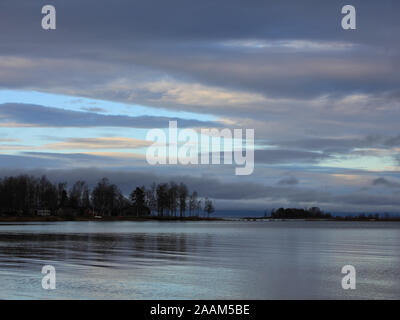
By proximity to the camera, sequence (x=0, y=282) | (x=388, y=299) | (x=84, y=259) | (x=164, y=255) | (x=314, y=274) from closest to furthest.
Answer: (x=388, y=299) < (x=0, y=282) < (x=314, y=274) < (x=84, y=259) < (x=164, y=255)

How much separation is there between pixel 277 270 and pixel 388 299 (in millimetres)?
11817

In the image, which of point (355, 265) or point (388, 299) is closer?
point (388, 299)

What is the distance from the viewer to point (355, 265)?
42.3m

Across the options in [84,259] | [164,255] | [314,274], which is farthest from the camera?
[164,255]

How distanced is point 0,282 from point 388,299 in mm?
21740

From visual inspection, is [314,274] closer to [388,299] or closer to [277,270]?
[277,270]
